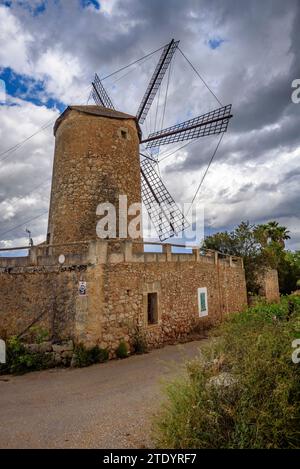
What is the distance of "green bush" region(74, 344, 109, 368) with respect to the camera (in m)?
7.27

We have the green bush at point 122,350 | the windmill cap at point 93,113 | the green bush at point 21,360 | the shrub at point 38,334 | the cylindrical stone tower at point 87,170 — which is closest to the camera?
the green bush at point 21,360

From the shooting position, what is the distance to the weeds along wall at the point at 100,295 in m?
7.85

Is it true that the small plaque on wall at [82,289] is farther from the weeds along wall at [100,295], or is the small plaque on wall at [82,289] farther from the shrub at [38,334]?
the shrub at [38,334]

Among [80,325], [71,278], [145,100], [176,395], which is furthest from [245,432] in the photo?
[145,100]

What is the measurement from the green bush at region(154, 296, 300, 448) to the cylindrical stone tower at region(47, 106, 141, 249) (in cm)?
809

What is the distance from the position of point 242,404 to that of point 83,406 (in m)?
2.94

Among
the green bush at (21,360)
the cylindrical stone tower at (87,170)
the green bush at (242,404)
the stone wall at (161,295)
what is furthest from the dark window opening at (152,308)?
the green bush at (242,404)

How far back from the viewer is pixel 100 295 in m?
7.96

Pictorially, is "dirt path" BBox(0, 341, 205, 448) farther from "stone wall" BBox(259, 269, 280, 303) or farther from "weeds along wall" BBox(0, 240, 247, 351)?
"stone wall" BBox(259, 269, 280, 303)

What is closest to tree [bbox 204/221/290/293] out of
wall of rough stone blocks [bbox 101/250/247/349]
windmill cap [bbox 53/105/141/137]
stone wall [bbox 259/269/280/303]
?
stone wall [bbox 259/269/280/303]

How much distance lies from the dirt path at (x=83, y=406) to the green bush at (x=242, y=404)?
0.54 m

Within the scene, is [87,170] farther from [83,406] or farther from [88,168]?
[83,406]

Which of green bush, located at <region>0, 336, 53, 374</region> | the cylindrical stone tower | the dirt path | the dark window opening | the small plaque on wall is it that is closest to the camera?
the dirt path

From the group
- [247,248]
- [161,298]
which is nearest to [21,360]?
[161,298]
